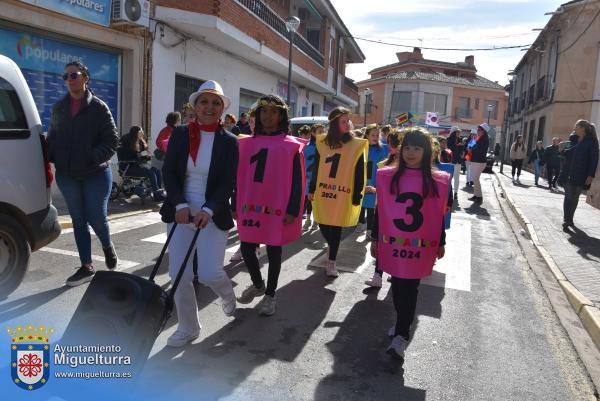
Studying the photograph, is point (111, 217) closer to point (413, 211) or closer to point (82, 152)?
point (82, 152)

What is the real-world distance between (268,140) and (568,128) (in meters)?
26.5

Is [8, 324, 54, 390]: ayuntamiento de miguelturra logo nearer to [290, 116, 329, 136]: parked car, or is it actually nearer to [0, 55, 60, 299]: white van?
[0, 55, 60, 299]: white van

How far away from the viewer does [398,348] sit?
142 inches

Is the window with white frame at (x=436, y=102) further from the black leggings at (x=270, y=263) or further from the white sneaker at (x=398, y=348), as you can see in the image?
the white sneaker at (x=398, y=348)

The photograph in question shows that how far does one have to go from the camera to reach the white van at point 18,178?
13.8 feet

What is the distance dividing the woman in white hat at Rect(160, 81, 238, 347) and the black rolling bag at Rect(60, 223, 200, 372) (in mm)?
663

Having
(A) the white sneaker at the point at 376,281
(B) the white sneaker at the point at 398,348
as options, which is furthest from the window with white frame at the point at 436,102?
(B) the white sneaker at the point at 398,348

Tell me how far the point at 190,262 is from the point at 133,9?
905 centimetres

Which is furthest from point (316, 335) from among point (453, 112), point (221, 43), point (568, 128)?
point (453, 112)

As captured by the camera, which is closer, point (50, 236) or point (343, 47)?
point (50, 236)

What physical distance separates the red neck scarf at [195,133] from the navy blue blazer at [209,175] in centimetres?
3

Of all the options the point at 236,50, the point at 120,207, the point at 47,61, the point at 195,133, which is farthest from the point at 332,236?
the point at 236,50

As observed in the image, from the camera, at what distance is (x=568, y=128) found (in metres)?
26.3

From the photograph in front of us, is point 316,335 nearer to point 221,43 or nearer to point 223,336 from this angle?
point 223,336
